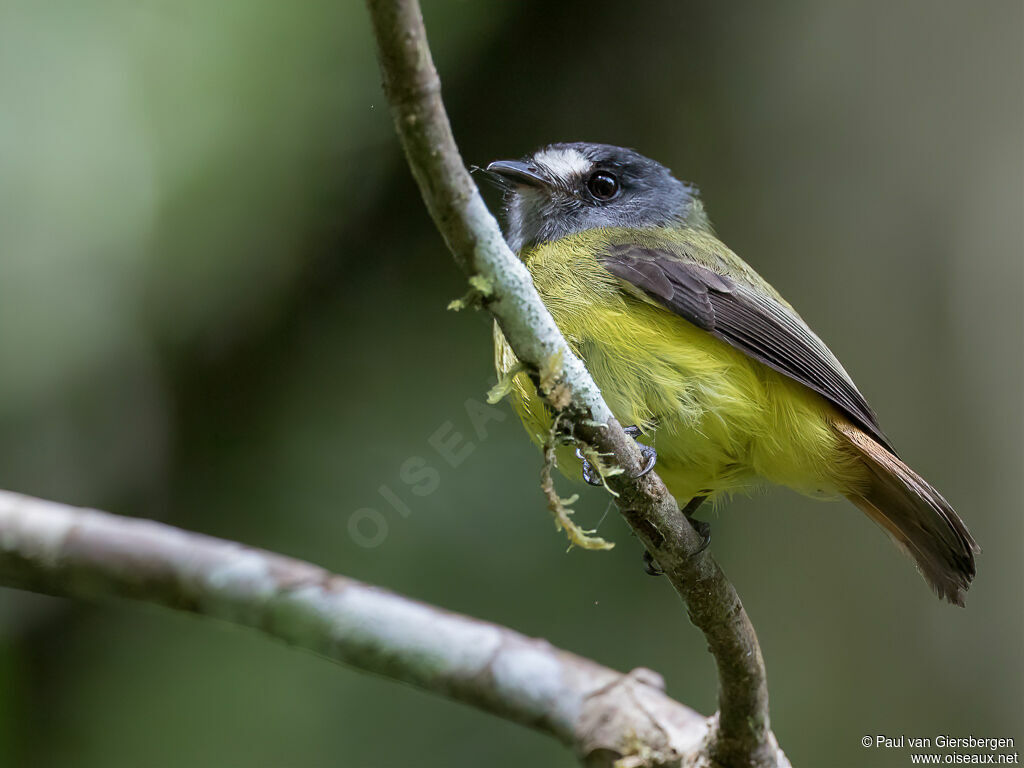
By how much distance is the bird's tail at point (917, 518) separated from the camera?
2775 millimetres

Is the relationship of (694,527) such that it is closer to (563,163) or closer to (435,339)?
(563,163)

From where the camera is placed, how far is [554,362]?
191 centimetres

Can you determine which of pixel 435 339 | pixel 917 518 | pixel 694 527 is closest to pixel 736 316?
pixel 694 527

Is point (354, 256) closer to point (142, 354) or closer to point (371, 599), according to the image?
point (142, 354)

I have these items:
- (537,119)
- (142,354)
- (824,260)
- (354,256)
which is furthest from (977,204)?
(142,354)

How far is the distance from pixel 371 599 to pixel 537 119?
9.77 ft

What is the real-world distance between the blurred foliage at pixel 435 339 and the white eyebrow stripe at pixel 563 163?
122cm

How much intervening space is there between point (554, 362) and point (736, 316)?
3.66 feet

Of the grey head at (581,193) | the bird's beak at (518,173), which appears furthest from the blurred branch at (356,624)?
the bird's beak at (518,173)

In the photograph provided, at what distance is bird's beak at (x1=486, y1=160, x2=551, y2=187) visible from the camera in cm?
334

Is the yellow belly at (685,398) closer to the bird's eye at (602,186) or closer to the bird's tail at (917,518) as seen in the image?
the bird's tail at (917,518)

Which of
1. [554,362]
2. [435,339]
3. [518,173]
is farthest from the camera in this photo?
[435,339]

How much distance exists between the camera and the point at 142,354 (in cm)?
456

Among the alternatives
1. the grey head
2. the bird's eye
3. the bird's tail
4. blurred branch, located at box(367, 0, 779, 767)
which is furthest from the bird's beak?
blurred branch, located at box(367, 0, 779, 767)
